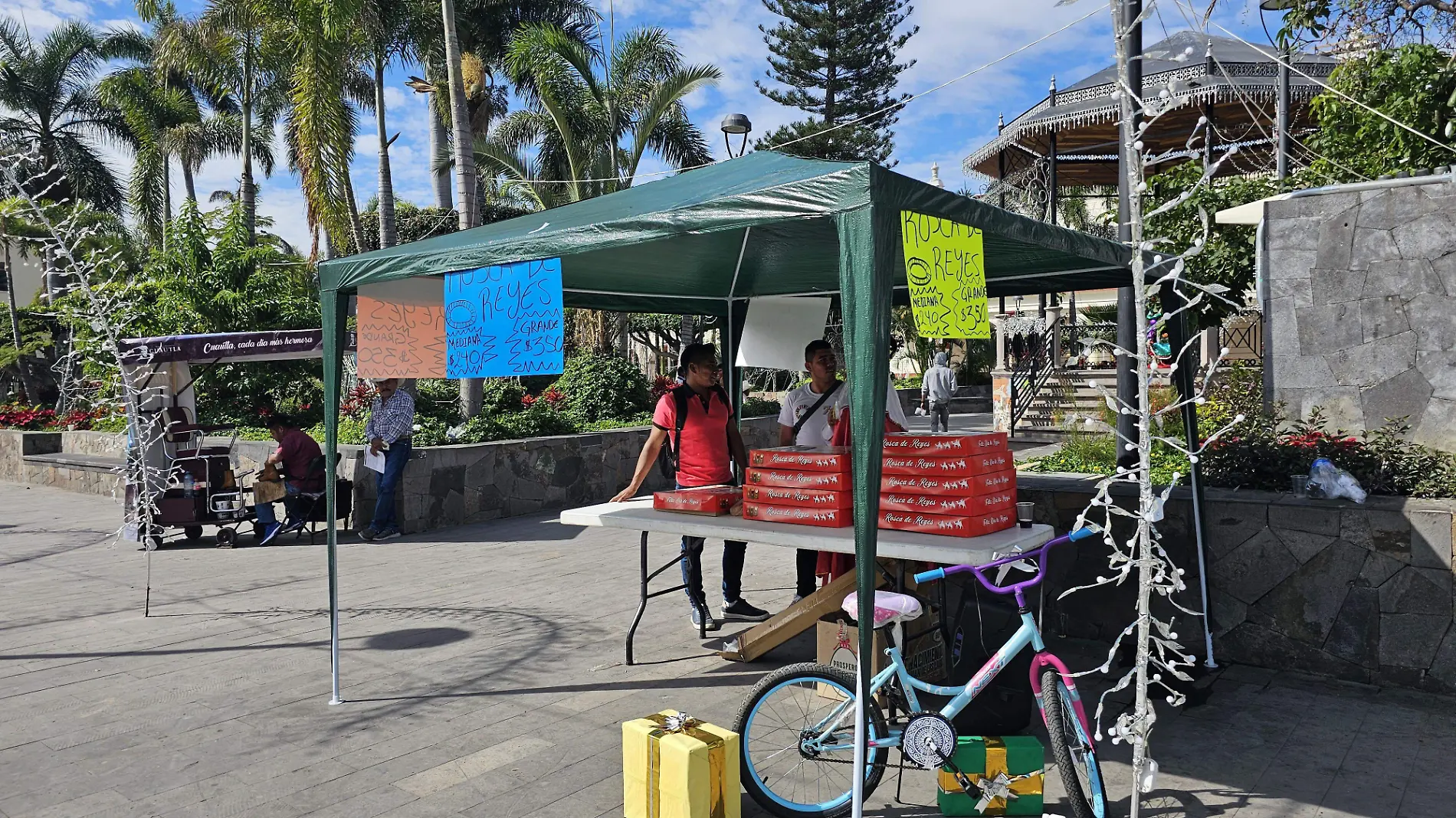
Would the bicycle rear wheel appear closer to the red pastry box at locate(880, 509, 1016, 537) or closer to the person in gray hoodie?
the red pastry box at locate(880, 509, 1016, 537)

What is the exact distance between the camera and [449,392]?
17406 mm

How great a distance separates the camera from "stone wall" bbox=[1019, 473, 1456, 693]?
5.01 m

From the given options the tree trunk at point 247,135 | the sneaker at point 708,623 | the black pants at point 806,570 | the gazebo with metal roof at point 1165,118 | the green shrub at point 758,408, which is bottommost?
the sneaker at point 708,623

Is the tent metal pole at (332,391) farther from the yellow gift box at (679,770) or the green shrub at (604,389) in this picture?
the green shrub at (604,389)

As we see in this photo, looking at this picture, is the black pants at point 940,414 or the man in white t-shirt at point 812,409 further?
the black pants at point 940,414

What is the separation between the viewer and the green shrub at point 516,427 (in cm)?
1202

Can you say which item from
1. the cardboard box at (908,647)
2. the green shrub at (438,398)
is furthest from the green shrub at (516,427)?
the cardboard box at (908,647)

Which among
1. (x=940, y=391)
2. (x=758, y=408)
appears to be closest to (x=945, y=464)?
(x=758, y=408)

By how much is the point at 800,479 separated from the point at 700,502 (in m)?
0.68

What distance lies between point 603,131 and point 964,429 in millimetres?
10463

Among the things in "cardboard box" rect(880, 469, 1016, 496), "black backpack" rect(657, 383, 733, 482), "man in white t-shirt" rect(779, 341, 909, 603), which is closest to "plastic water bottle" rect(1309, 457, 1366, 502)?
"cardboard box" rect(880, 469, 1016, 496)

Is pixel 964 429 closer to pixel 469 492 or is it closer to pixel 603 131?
pixel 603 131

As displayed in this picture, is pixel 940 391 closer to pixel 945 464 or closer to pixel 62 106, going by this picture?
→ pixel 945 464

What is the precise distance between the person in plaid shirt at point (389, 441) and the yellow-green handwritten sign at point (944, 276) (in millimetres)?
7660
